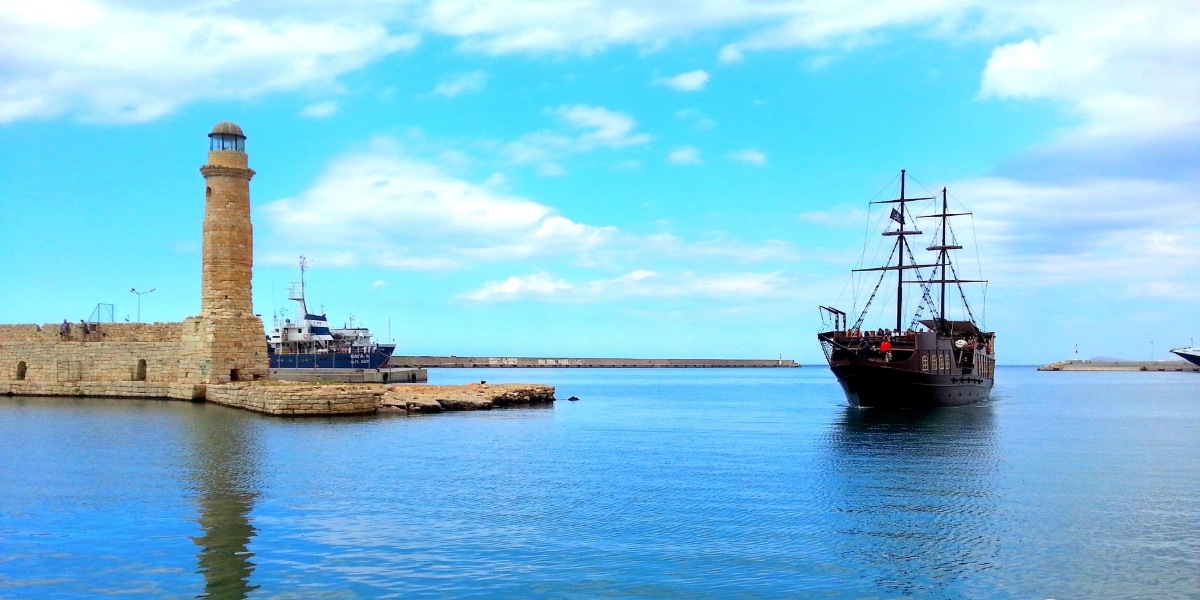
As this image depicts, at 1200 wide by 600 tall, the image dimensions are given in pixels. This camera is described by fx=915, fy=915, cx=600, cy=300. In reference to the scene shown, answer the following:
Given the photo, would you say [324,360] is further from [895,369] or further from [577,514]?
[577,514]

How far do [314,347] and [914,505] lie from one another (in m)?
62.7

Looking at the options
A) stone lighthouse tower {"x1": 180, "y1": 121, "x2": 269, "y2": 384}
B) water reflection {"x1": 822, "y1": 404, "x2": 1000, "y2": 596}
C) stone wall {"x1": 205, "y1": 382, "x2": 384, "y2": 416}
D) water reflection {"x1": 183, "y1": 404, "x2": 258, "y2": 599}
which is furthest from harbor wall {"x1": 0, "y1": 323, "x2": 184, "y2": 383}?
water reflection {"x1": 822, "y1": 404, "x2": 1000, "y2": 596}

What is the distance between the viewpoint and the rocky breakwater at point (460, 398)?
38188 mm

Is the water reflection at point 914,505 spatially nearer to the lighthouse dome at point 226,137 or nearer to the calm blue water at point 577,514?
the calm blue water at point 577,514

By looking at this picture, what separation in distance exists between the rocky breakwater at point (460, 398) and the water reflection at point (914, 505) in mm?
16950

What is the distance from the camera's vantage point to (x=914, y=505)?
16.7 meters

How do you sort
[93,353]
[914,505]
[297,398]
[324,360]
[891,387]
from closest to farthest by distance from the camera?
[914,505] < [297,398] < [93,353] < [891,387] < [324,360]

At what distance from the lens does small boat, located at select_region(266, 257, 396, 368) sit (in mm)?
68438

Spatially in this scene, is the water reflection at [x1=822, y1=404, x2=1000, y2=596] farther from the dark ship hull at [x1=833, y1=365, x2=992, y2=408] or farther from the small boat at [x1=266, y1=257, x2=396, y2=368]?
the small boat at [x1=266, y1=257, x2=396, y2=368]

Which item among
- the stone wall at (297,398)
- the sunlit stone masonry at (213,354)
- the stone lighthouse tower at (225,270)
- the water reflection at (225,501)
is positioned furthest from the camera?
the stone lighthouse tower at (225,270)

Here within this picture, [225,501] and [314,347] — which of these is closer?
[225,501]

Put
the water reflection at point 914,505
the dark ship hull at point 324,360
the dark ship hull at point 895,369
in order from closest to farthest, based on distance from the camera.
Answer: the water reflection at point 914,505 < the dark ship hull at point 895,369 < the dark ship hull at point 324,360

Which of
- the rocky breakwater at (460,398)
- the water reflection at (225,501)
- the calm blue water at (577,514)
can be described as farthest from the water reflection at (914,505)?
the rocky breakwater at (460,398)

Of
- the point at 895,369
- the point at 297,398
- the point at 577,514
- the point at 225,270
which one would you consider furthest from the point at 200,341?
the point at 895,369
